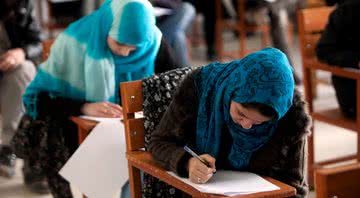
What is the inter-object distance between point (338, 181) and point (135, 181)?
2.93 feet

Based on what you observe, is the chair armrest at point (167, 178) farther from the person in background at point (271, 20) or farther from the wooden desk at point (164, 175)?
the person in background at point (271, 20)

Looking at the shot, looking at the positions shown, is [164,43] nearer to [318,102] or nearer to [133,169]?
[133,169]

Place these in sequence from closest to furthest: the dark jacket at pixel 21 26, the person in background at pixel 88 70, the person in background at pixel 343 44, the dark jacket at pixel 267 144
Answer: the dark jacket at pixel 267 144, the person in background at pixel 88 70, the person in background at pixel 343 44, the dark jacket at pixel 21 26

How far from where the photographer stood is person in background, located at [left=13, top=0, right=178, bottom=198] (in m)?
2.95

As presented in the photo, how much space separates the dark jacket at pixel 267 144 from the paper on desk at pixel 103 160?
54 centimetres

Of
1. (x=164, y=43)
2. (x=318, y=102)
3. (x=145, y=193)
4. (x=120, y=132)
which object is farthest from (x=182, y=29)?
→ (x=145, y=193)

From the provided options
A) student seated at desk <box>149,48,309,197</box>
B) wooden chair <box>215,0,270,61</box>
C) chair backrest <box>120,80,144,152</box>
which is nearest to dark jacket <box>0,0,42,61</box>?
chair backrest <box>120,80,144,152</box>

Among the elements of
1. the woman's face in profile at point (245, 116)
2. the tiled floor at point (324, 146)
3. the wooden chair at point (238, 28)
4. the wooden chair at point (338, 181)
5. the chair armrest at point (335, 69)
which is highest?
the woman's face in profile at point (245, 116)

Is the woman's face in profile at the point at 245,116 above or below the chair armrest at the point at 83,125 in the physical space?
above

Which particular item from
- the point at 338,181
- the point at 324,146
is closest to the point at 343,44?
the point at 324,146

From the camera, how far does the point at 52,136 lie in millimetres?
3092

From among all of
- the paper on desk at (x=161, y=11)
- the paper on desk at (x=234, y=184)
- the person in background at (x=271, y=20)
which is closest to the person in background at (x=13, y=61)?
the paper on desk at (x=161, y=11)

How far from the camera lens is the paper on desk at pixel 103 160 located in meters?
2.80

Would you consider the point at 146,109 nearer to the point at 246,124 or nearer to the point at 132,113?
the point at 132,113
